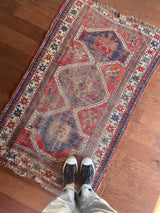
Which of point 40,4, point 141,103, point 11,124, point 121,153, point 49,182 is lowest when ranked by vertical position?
point 49,182

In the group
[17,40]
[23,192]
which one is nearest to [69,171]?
[23,192]

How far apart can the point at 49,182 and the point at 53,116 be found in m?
0.44

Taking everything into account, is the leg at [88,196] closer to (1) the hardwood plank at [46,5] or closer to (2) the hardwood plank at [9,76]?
(2) the hardwood plank at [9,76]

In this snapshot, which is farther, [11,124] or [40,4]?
[40,4]

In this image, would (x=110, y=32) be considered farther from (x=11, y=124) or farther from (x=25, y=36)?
(x=11, y=124)

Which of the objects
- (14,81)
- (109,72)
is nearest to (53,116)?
(14,81)

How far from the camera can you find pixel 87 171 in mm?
1126

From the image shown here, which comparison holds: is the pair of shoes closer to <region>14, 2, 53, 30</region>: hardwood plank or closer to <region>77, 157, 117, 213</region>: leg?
<region>77, 157, 117, 213</region>: leg

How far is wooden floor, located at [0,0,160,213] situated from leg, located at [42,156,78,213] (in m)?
0.17

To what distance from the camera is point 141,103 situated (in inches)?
47.8

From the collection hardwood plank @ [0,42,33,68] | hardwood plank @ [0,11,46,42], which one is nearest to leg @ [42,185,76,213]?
hardwood plank @ [0,42,33,68]

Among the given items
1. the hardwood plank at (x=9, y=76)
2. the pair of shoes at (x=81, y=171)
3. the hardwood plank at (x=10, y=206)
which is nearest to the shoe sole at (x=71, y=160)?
the pair of shoes at (x=81, y=171)

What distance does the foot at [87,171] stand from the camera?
1119 millimetres

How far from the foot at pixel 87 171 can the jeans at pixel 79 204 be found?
0.07 metres
